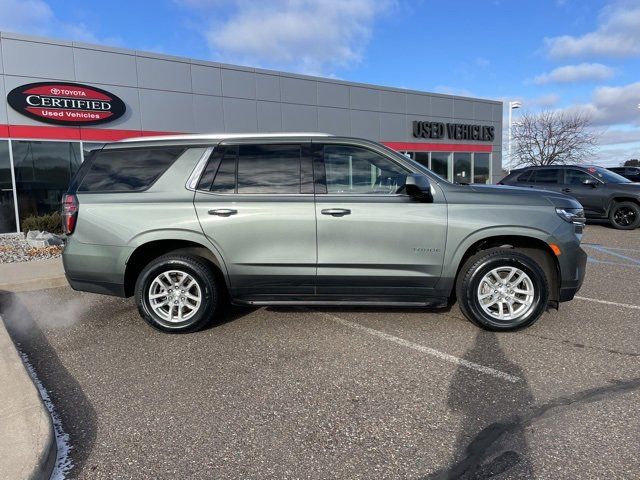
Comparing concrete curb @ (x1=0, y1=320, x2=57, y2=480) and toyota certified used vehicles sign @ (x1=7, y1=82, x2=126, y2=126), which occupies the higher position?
toyota certified used vehicles sign @ (x1=7, y1=82, x2=126, y2=126)

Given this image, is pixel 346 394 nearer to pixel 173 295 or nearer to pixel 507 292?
pixel 507 292

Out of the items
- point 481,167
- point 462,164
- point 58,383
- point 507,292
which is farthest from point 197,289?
point 481,167

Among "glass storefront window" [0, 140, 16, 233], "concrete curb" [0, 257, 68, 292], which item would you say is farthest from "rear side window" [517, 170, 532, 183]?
"glass storefront window" [0, 140, 16, 233]

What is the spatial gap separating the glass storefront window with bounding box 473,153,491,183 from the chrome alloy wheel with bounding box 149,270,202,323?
71.2 feet

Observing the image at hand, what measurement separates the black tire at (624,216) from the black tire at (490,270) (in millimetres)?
9332

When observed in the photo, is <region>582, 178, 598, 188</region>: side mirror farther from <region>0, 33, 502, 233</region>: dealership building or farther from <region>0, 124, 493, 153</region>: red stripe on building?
<region>0, 124, 493, 153</region>: red stripe on building

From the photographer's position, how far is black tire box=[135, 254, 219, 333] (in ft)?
14.9

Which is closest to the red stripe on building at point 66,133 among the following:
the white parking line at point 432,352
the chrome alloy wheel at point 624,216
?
the white parking line at point 432,352

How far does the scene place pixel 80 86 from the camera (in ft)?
44.3

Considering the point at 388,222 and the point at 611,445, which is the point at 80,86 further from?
the point at 611,445

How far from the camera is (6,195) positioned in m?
12.8

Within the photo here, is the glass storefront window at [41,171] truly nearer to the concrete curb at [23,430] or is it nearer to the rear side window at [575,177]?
the concrete curb at [23,430]

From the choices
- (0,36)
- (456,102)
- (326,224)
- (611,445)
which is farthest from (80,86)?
(456,102)

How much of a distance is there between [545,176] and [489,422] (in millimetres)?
11545
